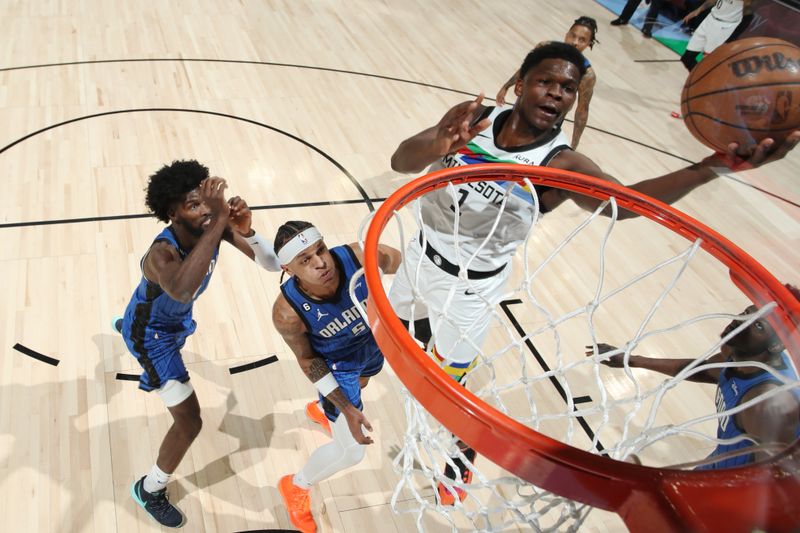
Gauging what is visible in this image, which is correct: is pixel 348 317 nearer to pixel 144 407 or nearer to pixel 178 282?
pixel 178 282

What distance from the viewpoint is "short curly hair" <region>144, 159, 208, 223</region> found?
99.4 inches

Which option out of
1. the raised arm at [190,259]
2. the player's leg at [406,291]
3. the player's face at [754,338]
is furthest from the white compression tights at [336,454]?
the player's face at [754,338]

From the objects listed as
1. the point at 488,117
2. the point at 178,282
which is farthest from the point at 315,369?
the point at 488,117

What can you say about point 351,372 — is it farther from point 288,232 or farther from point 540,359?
point 540,359

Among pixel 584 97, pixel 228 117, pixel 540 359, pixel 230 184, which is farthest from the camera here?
pixel 228 117

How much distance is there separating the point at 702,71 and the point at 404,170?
103cm

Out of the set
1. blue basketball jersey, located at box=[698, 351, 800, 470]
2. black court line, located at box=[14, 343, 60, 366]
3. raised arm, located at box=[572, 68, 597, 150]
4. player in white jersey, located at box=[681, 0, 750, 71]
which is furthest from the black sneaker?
raised arm, located at box=[572, 68, 597, 150]

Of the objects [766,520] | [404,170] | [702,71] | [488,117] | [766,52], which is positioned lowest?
[404,170]

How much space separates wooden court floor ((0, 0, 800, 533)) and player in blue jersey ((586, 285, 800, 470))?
0.23 m

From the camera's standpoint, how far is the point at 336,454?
→ 8.14ft

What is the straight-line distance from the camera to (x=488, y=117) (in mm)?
2350

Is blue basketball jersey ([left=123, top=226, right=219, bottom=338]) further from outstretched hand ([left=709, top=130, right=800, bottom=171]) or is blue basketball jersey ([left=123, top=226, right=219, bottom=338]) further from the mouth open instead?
outstretched hand ([left=709, top=130, right=800, bottom=171])

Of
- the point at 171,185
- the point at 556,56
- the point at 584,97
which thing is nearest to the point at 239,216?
the point at 171,185

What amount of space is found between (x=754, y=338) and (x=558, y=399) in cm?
178
